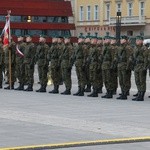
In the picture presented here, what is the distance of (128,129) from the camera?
1370 cm

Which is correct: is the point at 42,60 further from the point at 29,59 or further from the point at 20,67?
the point at 20,67

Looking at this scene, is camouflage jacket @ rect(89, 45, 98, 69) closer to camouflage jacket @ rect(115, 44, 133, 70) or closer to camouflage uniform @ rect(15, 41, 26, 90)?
camouflage jacket @ rect(115, 44, 133, 70)

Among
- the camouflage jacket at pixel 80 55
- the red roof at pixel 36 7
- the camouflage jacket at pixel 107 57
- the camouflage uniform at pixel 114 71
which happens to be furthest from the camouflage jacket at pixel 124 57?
the red roof at pixel 36 7

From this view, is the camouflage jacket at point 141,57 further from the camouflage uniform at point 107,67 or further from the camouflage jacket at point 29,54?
the camouflage jacket at point 29,54

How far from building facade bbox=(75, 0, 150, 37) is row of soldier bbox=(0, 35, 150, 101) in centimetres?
5460

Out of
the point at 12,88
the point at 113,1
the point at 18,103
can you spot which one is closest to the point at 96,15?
the point at 113,1

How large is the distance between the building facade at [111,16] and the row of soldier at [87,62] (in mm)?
54604

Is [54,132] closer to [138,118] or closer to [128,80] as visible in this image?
[138,118]

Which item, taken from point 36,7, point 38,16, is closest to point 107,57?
point 36,7

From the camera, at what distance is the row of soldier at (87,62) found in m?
20.8

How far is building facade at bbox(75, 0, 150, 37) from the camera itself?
7991cm

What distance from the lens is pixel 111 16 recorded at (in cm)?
8475

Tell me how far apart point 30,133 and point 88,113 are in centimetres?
394

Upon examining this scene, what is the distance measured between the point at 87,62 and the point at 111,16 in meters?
62.5
